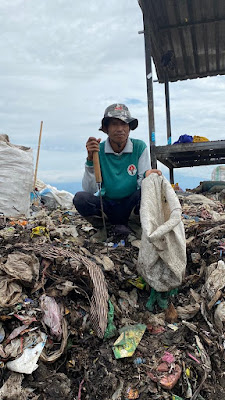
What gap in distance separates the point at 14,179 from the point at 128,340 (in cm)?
327

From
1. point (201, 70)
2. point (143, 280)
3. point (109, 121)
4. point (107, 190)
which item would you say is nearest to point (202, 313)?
point (143, 280)

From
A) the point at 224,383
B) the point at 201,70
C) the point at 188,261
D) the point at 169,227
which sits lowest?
the point at 224,383

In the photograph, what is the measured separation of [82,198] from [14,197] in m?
1.76

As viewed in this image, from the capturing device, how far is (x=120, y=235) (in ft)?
11.7

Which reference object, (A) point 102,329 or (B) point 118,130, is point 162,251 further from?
(B) point 118,130

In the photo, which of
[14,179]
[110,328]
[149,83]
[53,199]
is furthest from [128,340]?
[53,199]

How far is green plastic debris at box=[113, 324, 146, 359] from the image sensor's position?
2.09 metres

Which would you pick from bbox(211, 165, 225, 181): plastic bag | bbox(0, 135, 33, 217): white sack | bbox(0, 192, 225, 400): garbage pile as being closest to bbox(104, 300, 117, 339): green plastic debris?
bbox(0, 192, 225, 400): garbage pile

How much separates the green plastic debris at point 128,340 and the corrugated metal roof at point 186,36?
502cm

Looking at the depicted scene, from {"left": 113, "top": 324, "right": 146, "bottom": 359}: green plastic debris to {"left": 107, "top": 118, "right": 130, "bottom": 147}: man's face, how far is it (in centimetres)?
166

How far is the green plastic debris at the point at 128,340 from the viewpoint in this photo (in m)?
2.09

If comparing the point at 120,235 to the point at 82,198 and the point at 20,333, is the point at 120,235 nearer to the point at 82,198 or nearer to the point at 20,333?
the point at 82,198

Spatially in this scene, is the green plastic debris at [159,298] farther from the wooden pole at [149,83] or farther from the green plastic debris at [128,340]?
the wooden pole at [149,83]

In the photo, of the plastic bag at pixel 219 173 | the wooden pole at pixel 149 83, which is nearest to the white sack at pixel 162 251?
the wooden pole at pixel 149 83
